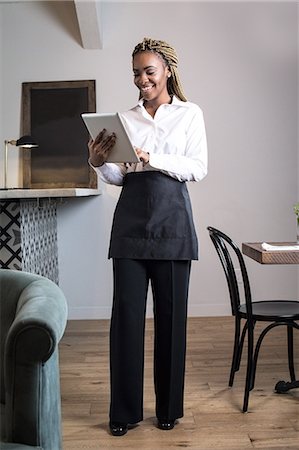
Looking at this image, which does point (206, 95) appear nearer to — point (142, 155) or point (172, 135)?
point (172, 135)

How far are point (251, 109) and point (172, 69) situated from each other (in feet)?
7.73

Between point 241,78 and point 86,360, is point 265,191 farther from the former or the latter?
point 86,360

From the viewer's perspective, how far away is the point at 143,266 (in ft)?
7.80

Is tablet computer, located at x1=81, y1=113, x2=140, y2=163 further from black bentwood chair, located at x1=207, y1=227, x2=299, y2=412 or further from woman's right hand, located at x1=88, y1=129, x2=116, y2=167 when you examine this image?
black bentwood chair, located at x1=207, y1=227, x2=299, y2=412

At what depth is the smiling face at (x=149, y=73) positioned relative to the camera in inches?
89.7

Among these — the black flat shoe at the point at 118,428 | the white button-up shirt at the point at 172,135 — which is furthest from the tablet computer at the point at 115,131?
the black flat shoe at the point at 118,428

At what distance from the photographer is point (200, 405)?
267 cm

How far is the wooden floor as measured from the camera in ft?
7.50

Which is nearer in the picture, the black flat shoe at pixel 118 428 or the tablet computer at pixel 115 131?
the tablet computer at pixel 115 131

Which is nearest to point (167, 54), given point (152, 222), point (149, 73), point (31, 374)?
point (149, 73)

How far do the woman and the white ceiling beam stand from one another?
6.45 feet

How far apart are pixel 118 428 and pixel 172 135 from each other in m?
1.14

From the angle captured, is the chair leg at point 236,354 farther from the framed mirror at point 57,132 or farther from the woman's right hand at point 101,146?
the framed mirror at point 57,132

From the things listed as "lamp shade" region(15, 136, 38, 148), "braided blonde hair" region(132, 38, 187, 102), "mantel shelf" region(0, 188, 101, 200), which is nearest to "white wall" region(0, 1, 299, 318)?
"lamp shade" region(15, 136, 38, 148)
